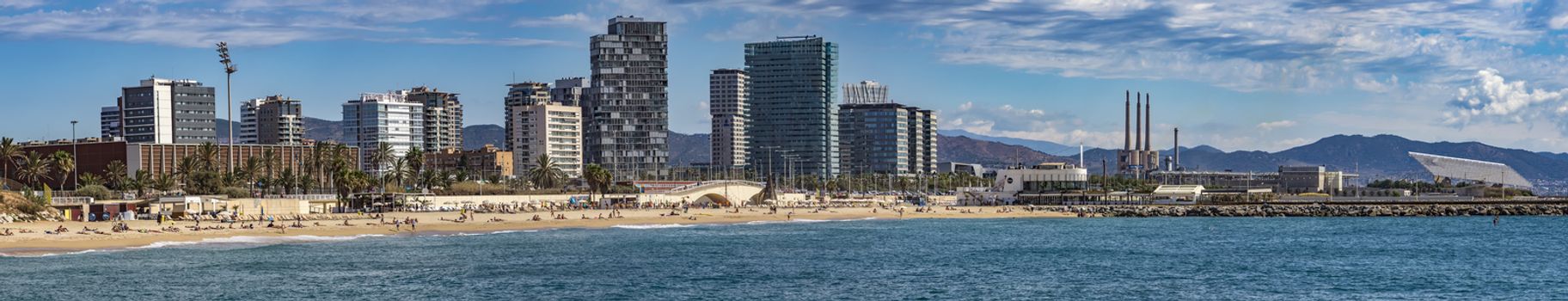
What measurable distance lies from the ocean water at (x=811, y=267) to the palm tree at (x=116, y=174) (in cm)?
4532

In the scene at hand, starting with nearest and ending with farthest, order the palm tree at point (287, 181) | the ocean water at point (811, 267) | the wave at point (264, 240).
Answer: the ocean water at point (811, 267)
the wave at point (264, 240)
the palm tree at point (287, 181)

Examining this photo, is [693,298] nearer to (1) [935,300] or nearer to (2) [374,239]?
(1) [935,300]

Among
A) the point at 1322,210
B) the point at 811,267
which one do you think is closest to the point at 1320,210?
the point at 1322,210

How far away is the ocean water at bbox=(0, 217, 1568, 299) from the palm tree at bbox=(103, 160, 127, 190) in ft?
149

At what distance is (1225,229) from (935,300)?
62.7 meters

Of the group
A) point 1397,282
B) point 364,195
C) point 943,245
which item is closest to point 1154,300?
point 1397,282

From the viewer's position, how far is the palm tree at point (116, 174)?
123m

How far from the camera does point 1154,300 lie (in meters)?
55.1

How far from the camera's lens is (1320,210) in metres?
148

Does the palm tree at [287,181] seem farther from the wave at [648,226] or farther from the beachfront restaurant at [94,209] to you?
the wave at [648,226]

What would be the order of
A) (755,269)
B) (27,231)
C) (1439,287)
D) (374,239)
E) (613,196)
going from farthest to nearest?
(613,196) → (374,239) → (27,231) → (755,269) → (1439,287)

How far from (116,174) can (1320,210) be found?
4337 inches

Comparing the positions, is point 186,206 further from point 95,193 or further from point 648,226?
point 648,226

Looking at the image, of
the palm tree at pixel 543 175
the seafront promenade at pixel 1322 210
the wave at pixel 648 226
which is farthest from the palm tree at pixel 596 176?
the seafront promenade at pixel 1322 210
